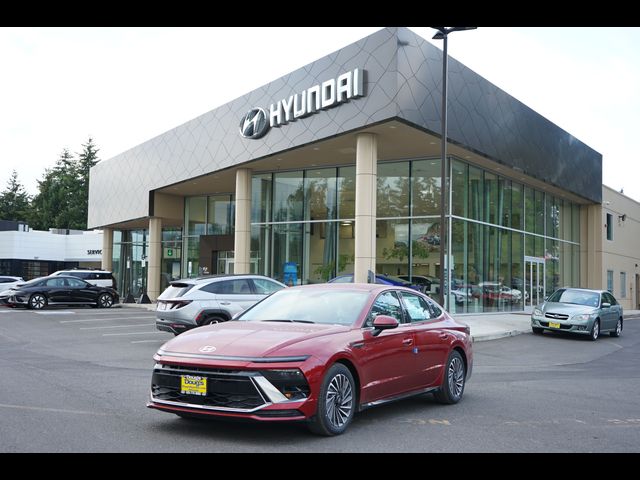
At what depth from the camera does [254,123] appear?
85.4 ft

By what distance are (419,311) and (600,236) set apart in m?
35.2

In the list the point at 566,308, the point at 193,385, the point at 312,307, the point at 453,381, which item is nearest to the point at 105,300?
the point at 566,308

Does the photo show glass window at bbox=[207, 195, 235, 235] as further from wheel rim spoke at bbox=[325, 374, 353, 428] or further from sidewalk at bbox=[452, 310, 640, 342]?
wheel rim spoke at bbox=[325, 374, 353, 428]

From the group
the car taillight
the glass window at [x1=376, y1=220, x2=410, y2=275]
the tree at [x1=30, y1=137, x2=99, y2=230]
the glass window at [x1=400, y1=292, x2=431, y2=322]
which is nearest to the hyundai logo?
the glass window at [x1=376, y1=220, x2=410, y2=275]

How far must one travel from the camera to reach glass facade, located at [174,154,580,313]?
2589 centimetres

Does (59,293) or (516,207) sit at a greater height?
(516,207)

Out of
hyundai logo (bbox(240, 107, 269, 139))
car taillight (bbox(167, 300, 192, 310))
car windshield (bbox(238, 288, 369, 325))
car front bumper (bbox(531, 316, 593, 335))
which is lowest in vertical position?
car front bumper (bbox(531, 316, 593, 335))

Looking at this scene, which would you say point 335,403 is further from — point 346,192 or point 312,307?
point 346,192

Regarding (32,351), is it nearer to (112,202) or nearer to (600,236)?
(112,202)

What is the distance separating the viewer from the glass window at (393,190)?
2645 centimetres

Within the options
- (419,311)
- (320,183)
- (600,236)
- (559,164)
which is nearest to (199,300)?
(419,311)

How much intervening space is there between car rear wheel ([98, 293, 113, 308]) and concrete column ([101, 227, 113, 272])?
44.1ft

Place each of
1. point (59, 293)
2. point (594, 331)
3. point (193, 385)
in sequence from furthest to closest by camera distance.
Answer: point (59, 293)
point (594, 331)
point (193, 385)

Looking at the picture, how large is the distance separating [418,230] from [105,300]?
1552cm
